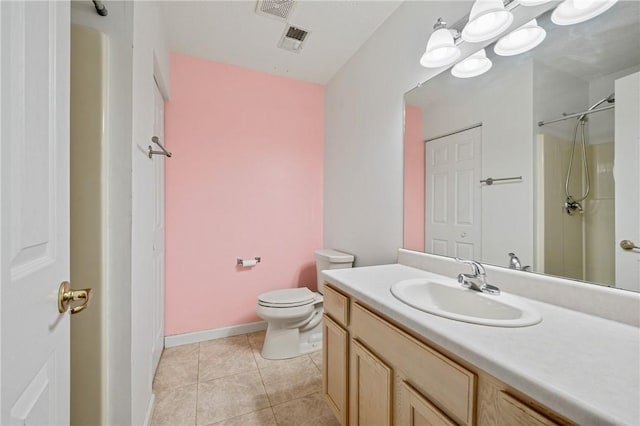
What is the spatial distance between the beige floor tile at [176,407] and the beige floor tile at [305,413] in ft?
1.52

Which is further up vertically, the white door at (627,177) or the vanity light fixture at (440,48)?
the vanity light fixture at (440,48)

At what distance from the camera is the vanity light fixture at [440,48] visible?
4.13 feet

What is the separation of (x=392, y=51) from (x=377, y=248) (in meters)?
1.35

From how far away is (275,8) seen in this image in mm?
1702

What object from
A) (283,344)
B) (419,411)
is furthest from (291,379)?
(419,411)

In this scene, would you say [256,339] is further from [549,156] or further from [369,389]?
[549,156]

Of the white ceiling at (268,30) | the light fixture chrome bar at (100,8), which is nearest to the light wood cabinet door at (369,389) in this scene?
the light fixture chrome bar at (100,8)

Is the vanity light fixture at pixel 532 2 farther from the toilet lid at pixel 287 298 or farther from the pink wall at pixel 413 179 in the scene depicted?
the toilet lid at pixel 287 298

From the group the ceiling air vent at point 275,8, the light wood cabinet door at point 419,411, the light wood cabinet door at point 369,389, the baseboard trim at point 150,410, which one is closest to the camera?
the light wood cabinet door at point 419,411

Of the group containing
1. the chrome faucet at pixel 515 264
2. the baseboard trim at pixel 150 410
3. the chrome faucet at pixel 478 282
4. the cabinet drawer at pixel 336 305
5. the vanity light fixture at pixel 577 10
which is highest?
the vanity light fixture at pixel 577 10

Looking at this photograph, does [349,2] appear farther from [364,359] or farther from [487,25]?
[364,359]

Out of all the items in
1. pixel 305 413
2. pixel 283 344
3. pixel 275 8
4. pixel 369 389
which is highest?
pixel 275 8

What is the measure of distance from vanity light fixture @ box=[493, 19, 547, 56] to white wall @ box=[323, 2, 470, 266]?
0.31m

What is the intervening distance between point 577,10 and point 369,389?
153 cm
